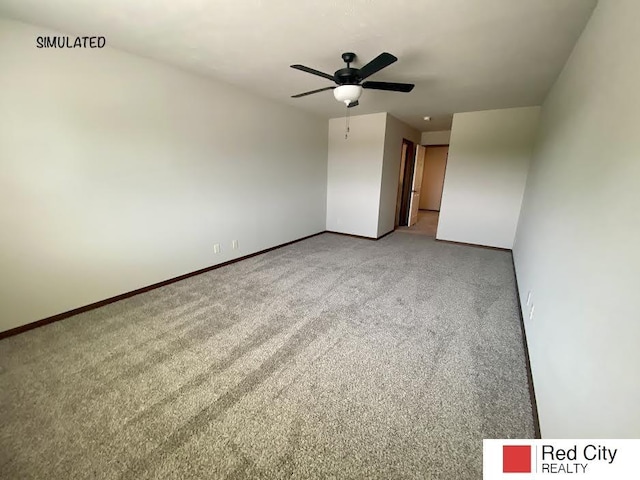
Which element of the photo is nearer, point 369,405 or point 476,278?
point 369,405

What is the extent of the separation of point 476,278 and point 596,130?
2.37 meters

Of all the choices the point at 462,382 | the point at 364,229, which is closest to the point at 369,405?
the point at 462,382

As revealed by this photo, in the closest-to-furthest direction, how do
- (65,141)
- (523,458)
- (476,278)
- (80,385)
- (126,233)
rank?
(523,458) → (80,385) → (65,141) → (126,233) → (476,278)

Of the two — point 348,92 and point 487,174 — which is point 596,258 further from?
point 487,174

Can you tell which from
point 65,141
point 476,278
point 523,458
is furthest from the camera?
point 476,278

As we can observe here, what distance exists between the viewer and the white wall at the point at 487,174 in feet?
14.0

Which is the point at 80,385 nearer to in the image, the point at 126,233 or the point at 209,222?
the point at 126,233

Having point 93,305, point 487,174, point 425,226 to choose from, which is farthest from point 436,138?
point 93,305

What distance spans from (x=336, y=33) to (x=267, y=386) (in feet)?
8.81

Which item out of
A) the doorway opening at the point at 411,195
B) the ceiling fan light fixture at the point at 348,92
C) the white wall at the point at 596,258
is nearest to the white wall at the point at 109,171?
the ceiling fan light fixture at the point at 348,92

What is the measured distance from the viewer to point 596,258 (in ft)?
3.69

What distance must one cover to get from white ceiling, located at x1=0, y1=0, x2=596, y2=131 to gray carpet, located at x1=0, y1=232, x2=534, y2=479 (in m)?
2.42

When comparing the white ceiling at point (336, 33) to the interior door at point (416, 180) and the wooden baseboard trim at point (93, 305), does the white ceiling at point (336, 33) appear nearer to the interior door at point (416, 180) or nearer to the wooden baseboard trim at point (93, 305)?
the wooden baseboard trim at point (93, 305)

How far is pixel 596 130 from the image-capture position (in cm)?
139
